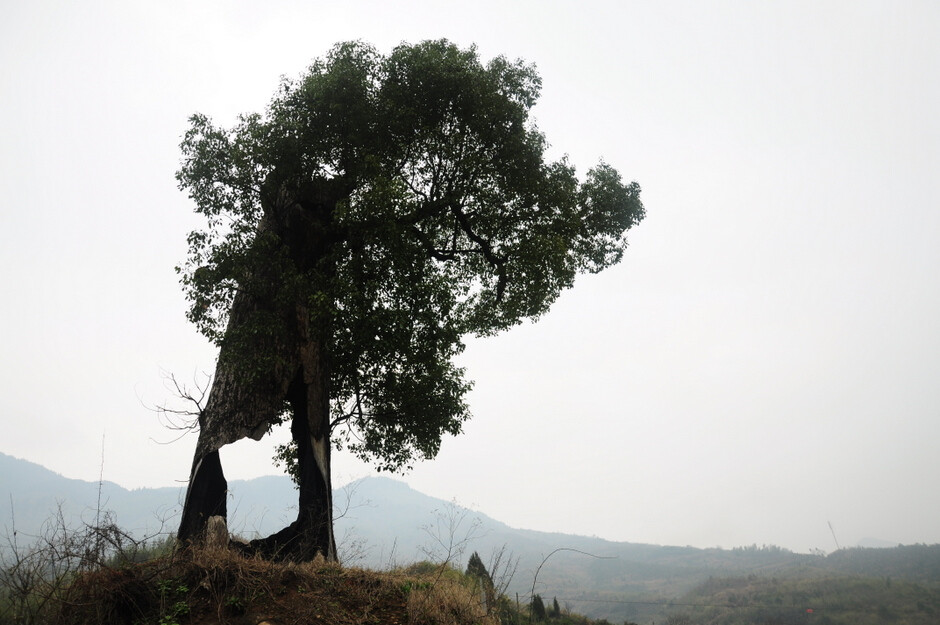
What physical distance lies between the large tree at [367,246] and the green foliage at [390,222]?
0.04 metres

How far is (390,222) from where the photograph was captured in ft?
34.4

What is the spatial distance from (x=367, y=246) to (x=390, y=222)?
132 centimetres

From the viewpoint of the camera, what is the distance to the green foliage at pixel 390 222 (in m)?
10.4

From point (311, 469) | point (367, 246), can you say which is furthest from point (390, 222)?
point (311, 469)

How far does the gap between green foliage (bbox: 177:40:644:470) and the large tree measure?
0.04 m

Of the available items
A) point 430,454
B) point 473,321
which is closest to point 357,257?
point 473,321

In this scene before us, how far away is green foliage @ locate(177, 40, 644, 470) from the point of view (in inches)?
410

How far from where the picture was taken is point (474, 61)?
41.3 feet

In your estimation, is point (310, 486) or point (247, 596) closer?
point (247, 596)

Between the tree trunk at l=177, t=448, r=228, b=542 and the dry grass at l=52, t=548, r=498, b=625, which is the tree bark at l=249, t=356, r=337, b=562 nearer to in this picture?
the tree trunk at l=177, t=448, r=228, b=542

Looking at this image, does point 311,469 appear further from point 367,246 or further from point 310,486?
point 367,246

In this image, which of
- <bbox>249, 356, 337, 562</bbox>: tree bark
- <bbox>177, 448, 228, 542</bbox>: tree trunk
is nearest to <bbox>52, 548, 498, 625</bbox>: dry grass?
<bbox>249, 356, 337, 562</bbox>: tree bark

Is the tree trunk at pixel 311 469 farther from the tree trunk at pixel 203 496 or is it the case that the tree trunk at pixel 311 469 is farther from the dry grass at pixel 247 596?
the dry grass at pixel 247 596

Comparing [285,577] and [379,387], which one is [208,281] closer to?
[379,387]
